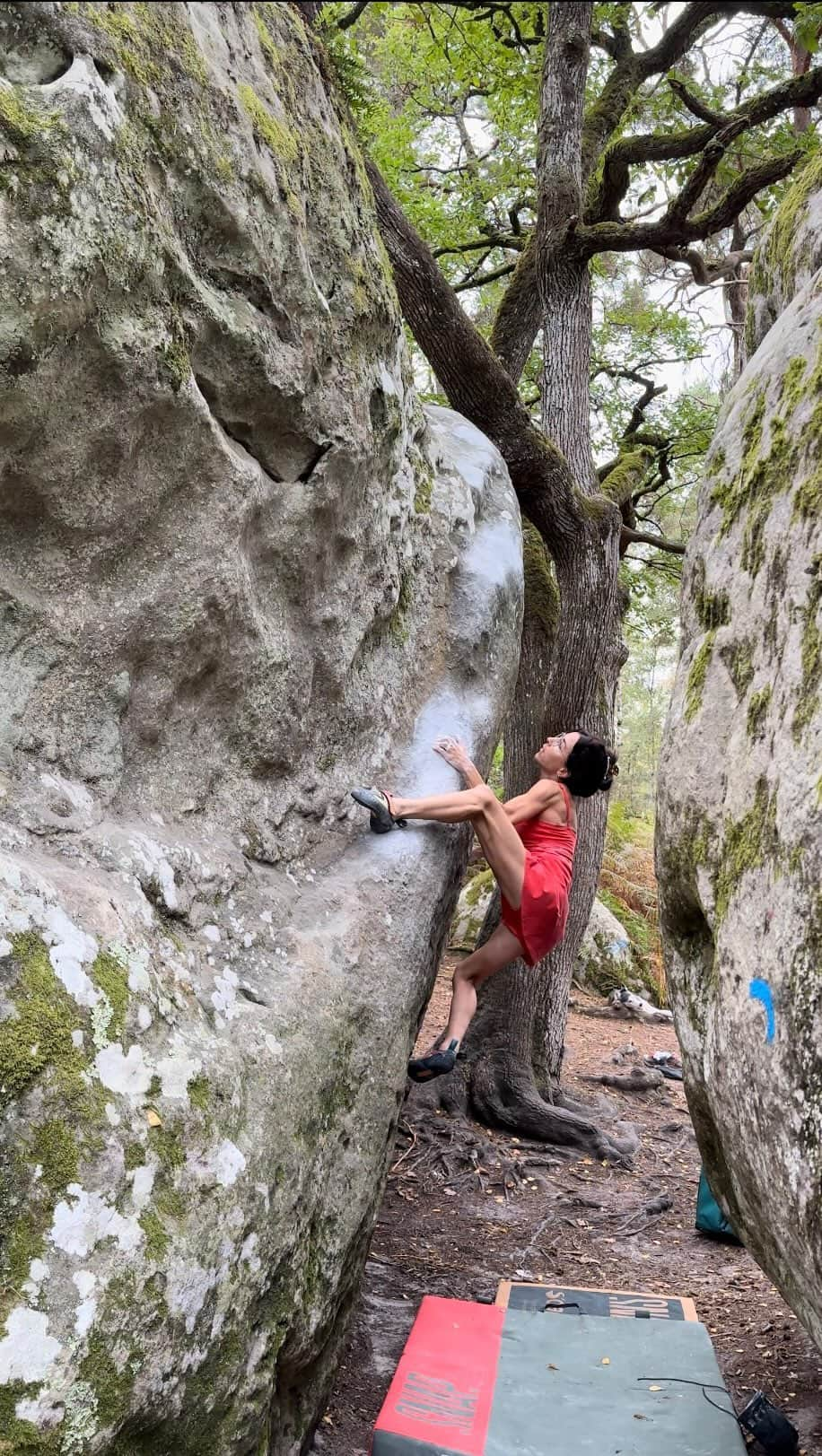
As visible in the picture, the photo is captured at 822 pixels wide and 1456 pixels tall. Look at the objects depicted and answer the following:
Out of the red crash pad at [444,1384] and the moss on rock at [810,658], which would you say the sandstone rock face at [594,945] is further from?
the moss on rock at [810,658]

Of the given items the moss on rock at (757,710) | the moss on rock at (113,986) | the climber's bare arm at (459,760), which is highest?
the moss on rock at (757,710)

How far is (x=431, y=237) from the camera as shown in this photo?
941 centimetres

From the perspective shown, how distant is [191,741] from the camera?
3.70 m

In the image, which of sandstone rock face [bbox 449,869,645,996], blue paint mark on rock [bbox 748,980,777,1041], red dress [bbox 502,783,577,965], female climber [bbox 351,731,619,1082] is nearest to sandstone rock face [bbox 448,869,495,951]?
sandstone rock face [bbox 449,869,645,996]

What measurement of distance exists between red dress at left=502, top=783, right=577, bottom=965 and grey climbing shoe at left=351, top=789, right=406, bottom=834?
1.12 meters

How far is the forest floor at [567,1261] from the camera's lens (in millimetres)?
4340

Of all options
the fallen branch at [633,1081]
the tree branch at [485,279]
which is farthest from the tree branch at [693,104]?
the fallen branch at [633,1081]

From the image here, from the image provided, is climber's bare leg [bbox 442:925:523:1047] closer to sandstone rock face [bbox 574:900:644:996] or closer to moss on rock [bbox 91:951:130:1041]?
moss on rock [bbox 91:951:130:1041]

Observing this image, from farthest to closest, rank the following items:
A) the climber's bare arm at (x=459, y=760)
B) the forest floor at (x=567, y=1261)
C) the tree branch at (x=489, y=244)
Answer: the tree branch at (x=489, y=244) < the climber's bare arm at (x=459, y=760) < the forest floor at (x=567, y=1261)

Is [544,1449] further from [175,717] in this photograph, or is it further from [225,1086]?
[175,717]

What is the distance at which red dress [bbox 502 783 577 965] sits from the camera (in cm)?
545

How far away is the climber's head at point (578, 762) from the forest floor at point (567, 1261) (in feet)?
8.55

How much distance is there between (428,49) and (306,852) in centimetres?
791

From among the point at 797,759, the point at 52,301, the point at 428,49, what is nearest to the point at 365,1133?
the point at 797,759
